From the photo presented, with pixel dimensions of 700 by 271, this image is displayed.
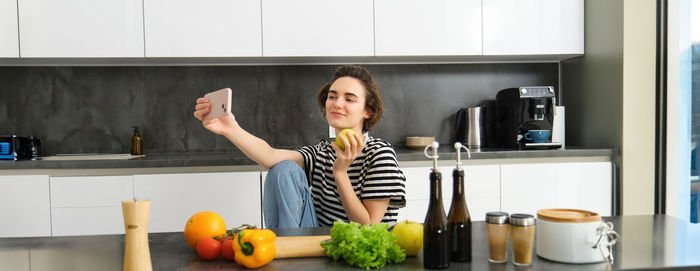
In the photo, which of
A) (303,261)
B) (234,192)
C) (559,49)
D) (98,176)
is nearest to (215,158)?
(234,192)

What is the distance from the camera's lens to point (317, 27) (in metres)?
2.96

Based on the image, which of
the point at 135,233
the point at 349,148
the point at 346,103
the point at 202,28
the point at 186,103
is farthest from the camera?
the point at 186,103

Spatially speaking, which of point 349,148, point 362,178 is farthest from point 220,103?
point 362,178

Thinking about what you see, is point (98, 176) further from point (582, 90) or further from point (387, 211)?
point (582, 90)

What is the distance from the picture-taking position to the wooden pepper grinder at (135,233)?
0.95m

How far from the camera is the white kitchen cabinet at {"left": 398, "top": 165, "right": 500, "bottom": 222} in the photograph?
2.71m

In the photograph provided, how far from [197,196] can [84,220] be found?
0.56 meters

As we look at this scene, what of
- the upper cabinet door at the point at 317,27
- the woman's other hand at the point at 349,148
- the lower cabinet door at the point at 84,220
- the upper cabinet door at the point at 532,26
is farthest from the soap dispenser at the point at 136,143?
the upper cabinet door at the point at 532,26

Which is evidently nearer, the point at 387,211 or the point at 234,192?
the point at 387,211

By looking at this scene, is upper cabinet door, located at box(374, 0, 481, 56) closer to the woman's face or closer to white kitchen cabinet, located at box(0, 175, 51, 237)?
the woman's face

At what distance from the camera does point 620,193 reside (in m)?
2.82

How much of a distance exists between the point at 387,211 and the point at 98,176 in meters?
1.60

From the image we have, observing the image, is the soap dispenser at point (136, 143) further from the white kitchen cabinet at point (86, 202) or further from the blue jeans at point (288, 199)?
the blue jeans at point (288, 199)

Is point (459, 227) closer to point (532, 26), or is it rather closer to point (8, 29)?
point (532, 26)
